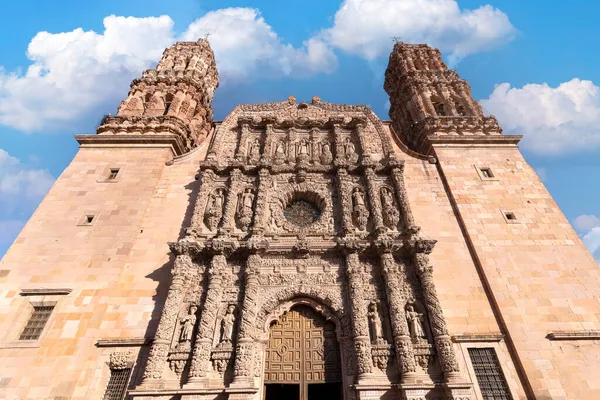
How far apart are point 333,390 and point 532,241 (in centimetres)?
967

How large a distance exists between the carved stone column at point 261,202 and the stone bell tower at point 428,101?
348 inches

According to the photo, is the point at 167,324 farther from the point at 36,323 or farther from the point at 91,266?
the point at 36,323

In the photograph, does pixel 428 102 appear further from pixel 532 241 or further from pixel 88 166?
pixel 88 166

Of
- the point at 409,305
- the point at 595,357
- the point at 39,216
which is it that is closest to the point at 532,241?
the point at 595,357

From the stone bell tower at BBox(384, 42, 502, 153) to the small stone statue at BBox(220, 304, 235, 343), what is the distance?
12.8 m

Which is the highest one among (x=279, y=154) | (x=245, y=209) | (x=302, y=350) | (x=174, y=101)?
(x=174, y=101)

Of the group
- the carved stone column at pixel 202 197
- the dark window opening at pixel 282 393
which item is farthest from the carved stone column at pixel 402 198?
the carved stone column at pixel 202 197

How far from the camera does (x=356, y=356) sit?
10.4 metres

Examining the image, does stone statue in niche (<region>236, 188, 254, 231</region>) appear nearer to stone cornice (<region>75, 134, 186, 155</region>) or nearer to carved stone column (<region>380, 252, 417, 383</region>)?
carved stone column (<region>380, 252, 417, 383</region>)

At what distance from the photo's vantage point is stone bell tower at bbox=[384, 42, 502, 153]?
18203mm

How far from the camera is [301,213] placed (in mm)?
14875

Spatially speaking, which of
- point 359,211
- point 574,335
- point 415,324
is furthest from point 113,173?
point 574,335

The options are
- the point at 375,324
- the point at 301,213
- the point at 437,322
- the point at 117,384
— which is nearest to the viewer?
the point at 117,384

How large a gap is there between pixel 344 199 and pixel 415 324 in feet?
18.3
